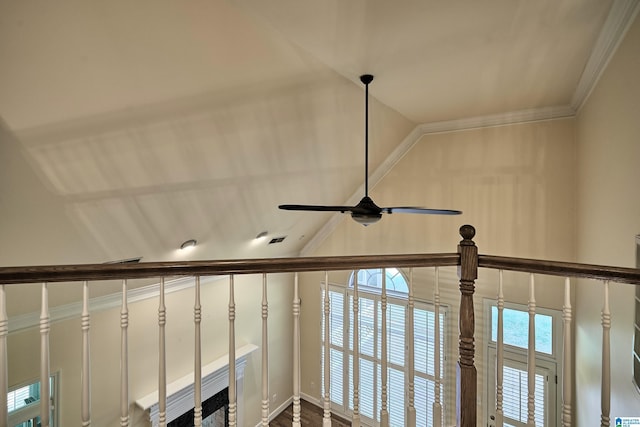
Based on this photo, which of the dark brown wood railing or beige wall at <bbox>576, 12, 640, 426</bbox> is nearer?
the dark brown wood railing

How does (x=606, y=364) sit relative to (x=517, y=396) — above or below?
above

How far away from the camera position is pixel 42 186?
234 centimetres

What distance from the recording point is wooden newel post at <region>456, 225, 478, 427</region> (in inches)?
57.9

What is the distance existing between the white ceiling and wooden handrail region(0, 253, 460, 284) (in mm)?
1226

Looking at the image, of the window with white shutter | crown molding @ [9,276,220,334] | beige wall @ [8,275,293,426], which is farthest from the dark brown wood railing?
the window with white shutter

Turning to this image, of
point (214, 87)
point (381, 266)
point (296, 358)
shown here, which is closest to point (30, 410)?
point (296, 358)

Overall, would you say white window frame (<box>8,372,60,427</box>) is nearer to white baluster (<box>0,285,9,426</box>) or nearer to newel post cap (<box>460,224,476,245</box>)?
white baluster (<box>0,285,9,426</box>)

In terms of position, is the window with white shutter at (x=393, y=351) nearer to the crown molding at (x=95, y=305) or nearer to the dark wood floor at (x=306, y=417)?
the dark wood floor at (x=306, y=417)

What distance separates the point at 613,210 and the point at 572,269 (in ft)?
5.17

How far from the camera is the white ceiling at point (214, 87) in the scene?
1.82m

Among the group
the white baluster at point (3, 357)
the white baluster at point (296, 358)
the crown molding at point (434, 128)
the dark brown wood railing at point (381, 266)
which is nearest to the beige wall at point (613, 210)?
the crown molding at point (434, 128)

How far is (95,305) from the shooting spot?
3678mm

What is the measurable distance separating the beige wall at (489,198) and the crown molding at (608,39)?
1.15 meters

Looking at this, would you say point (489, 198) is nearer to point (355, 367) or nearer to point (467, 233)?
point (467, 233)
